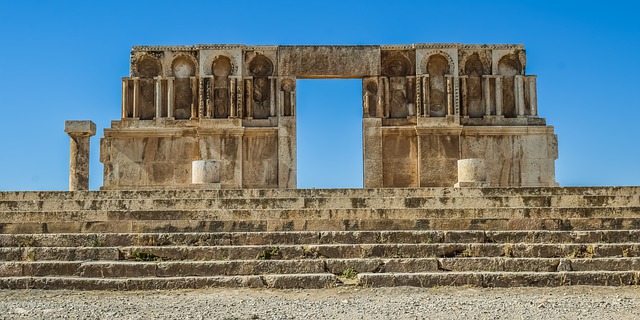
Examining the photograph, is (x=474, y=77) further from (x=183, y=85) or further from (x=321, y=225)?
(x=321, y=225)

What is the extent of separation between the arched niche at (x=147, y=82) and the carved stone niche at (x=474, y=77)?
820 centimetres

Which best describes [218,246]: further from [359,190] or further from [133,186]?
[133,186]

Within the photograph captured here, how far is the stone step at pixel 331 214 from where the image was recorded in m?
12.2

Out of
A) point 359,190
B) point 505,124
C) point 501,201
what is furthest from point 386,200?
point 505,124

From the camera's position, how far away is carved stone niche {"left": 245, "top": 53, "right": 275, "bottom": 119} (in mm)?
20297

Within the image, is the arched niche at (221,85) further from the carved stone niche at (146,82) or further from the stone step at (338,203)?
the stone step at (338,203)

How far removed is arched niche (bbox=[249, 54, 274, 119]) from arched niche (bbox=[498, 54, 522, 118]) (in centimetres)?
623

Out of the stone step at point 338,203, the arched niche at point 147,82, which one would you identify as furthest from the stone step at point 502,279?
the arched niche at point 147,82

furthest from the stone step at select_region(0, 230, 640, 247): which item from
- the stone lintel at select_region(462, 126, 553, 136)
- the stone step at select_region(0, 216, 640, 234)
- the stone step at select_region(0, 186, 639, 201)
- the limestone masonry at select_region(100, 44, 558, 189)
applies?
the stone lintel at select_region(462, 126, 553, 136)

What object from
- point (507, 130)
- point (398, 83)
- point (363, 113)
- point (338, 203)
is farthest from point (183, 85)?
point (338, 203)

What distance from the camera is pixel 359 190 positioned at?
13648 millimetres

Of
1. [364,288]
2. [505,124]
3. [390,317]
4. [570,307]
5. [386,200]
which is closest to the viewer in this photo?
[390,317]

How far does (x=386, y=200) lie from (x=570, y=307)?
4746mm

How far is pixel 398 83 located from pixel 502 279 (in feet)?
35.8
